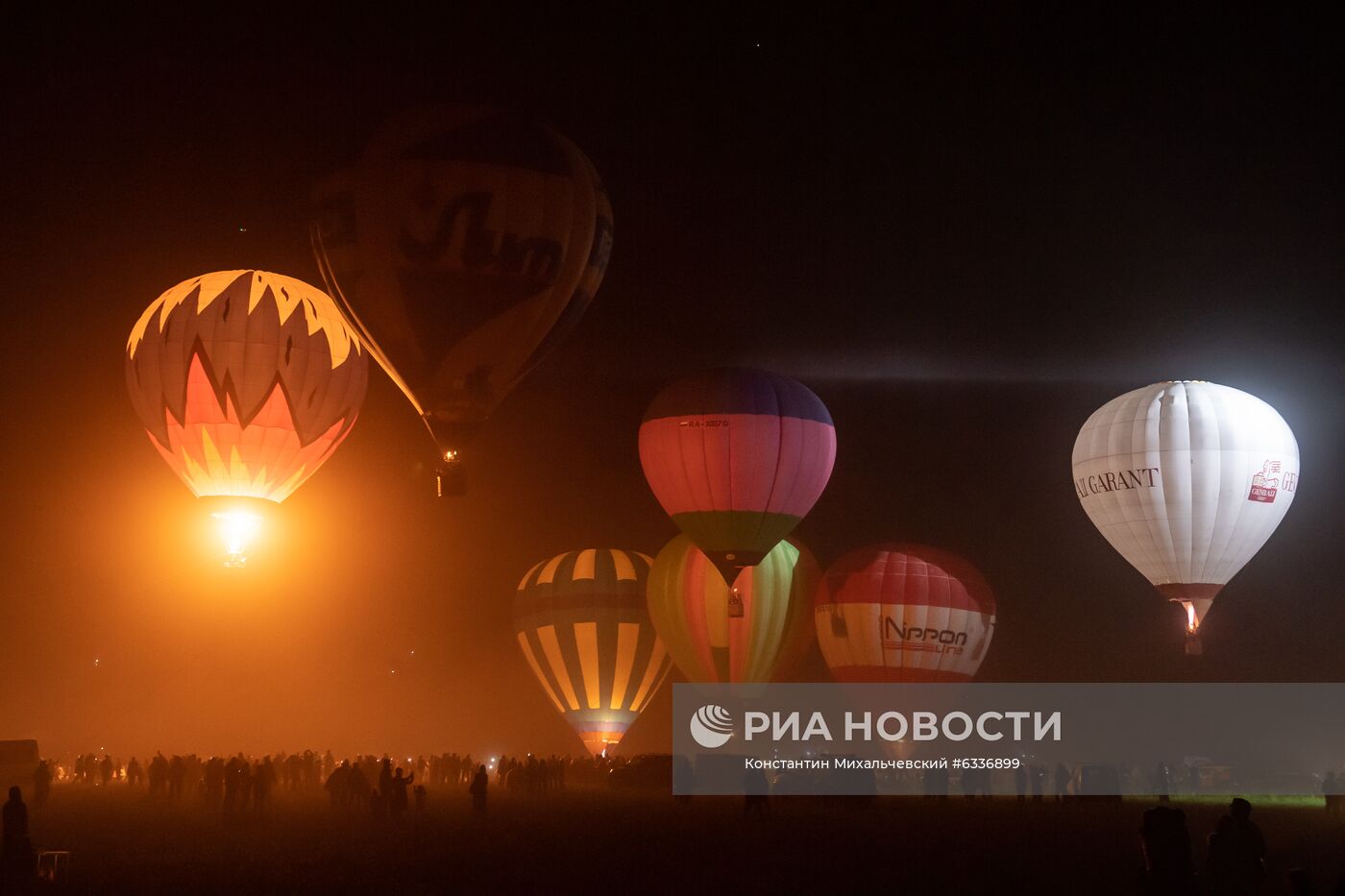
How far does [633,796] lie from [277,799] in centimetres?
550

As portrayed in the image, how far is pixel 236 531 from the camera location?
2553 cm

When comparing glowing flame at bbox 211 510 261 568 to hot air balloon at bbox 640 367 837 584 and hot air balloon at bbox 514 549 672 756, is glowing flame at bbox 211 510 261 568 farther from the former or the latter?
hot air balloon at bbox 514 549 672 756

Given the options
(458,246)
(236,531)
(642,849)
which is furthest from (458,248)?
(642,849)

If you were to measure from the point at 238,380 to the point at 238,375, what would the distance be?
3.1 inches

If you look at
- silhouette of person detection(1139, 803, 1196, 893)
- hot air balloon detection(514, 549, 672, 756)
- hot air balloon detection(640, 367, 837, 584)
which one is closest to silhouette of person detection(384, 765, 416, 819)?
hot air balloon detection(640, 367, 837, 584)

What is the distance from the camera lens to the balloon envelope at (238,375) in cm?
2433

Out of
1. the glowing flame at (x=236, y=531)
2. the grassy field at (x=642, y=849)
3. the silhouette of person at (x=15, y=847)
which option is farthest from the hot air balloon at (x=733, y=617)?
the silhouette of person at (x=15, y=847)

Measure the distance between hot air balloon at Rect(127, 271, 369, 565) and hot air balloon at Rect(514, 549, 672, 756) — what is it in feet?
24.8

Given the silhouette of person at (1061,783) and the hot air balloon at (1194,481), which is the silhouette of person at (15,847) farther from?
the hot air balloon at (1194,481)

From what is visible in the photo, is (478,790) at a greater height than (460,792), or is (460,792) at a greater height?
(478,790)

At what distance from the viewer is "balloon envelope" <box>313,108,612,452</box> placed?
19.6 metres

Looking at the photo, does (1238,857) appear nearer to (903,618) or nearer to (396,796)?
(396,796)

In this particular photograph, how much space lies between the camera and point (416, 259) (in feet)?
64.7

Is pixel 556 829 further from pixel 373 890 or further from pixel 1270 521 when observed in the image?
pixel 1270 521
